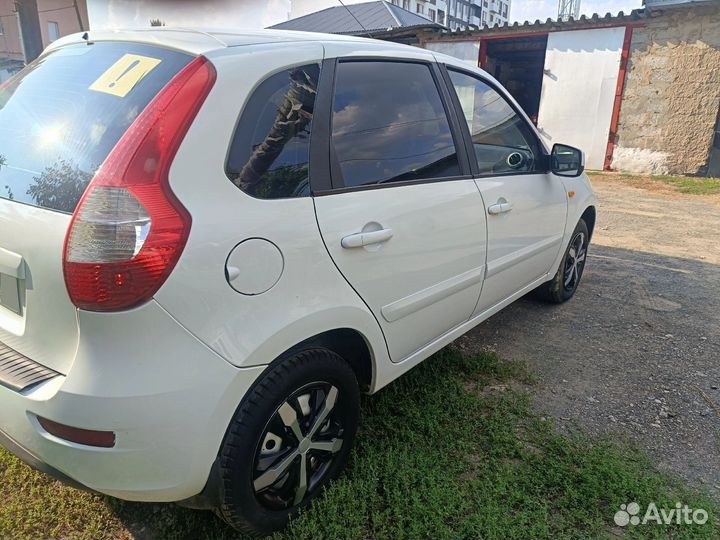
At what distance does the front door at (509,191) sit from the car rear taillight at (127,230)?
166cm

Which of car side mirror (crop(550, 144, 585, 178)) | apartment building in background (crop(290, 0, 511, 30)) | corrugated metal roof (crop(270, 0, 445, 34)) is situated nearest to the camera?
car side mirror (crop(550, 144, 585, 178))

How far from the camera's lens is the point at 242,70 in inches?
64.5

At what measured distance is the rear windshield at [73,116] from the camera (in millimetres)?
1531

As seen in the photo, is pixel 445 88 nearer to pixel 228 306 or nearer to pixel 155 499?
pixel 228 306

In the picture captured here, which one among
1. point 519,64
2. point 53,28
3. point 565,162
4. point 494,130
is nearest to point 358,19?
point 519,64

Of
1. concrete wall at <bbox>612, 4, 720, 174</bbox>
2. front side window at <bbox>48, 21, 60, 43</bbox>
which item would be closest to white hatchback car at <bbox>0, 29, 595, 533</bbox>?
concrete wall at <bbox>612, 4, 720, 174</bbox>

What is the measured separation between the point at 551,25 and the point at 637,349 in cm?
1137

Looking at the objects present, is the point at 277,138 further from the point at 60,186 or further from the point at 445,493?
the point at 445,493

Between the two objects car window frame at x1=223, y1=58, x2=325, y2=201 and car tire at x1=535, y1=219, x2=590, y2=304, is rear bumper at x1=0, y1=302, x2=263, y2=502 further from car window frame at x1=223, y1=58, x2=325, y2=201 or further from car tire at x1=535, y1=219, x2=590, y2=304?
car tire at x1=535, y1=219, x2=590, y2=304

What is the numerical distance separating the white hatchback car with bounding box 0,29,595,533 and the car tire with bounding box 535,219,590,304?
2.06 meters

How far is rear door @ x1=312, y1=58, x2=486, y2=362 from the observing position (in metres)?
1.92

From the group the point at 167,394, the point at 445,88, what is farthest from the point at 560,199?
the point at 167,394

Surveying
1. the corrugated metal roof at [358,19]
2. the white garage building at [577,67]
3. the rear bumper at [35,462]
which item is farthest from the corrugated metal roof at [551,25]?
the rear bumper at [35,462]

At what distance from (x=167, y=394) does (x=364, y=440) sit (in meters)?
1.21
